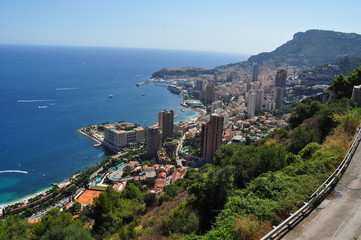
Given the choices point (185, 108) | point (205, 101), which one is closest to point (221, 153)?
point (185, 108)

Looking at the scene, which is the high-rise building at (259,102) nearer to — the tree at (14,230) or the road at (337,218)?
the tree at (14,230)

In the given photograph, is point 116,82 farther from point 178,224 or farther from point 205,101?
point 178,224

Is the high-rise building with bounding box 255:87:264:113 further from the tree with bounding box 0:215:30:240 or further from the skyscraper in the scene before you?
the tree with bounding box 0:215:30:240

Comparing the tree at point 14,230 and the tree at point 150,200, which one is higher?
the tree at point 14,230

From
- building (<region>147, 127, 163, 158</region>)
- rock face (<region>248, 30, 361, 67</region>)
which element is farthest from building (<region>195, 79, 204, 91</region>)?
rock face (<region>248, 30, 361, 67</region>)

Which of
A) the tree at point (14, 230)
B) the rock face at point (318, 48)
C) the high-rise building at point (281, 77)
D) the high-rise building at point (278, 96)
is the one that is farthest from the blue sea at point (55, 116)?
the rock face at point (318, 48)

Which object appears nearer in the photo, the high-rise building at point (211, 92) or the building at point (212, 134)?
the building at point (212, 134)
